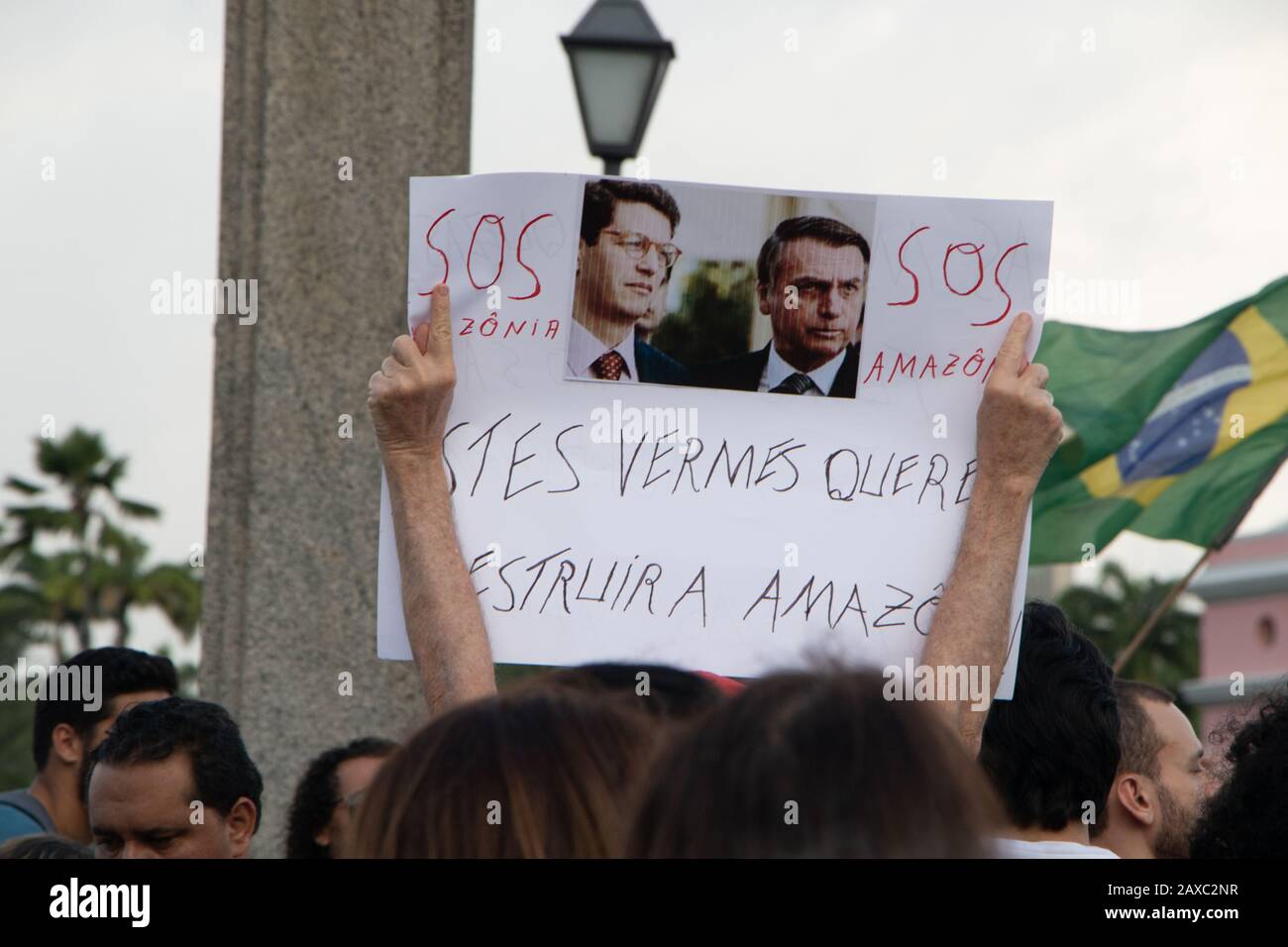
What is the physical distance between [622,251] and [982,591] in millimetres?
860

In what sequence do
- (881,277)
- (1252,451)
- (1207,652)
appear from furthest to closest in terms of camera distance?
(1207,652), (1252,451), (881,277)

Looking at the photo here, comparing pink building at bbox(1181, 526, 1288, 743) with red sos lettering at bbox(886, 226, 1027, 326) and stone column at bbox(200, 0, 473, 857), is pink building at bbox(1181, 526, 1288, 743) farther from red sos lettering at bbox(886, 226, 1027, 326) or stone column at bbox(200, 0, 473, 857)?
red sos lettering at bbox(886, 226, 1027, 326)

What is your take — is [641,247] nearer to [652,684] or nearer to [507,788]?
[652,684]

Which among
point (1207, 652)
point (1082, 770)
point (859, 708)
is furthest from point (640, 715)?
point (1207, 652)

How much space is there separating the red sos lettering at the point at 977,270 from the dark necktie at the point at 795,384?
0.21 metres

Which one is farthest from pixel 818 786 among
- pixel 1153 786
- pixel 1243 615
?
pixel 1243 615

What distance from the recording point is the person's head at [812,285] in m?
2.97

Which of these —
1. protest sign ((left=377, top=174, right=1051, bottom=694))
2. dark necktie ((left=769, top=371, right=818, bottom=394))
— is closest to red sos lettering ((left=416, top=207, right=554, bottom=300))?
protest sign ((left=377, top=174, right=1051, bottom=694))


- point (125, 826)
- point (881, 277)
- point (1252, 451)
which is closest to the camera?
point (881, 277)

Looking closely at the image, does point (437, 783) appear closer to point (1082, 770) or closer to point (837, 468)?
point (837, 468)

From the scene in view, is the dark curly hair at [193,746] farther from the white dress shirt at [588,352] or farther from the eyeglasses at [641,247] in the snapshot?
the eyeglasses at [641,247]

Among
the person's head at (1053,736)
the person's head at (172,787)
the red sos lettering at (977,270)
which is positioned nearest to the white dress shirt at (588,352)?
the red sos lettering at (977,270)

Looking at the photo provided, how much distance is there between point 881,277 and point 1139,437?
5.30 metres
